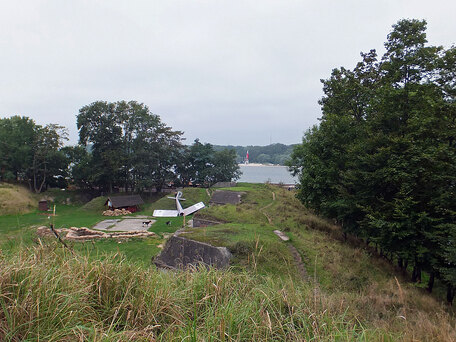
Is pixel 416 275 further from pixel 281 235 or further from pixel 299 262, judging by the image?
pixel 281 235

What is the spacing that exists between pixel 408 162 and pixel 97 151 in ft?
128

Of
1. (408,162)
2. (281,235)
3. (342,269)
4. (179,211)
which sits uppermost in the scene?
(408,162)

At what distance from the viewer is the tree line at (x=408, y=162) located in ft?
36.3

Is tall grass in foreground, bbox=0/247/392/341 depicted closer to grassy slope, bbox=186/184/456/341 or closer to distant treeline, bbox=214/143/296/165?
grassy slope, bbox=186/184/456/341

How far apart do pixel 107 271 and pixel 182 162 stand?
143 ft

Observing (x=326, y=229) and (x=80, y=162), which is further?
(x=80, y=162)

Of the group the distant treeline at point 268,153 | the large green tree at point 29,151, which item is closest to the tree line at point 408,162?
the large green tree at point 29,151

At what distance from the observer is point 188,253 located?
12.4 metres

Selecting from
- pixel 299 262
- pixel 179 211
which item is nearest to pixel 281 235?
pixel 299 262

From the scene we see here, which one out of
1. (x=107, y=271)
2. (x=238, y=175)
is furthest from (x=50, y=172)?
(x=107, y=271)

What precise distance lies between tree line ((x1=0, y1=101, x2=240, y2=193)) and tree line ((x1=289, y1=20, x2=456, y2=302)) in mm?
29054

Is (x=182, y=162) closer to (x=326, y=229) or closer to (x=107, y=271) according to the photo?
(x=326, y=229)

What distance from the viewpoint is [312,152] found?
63.7ft

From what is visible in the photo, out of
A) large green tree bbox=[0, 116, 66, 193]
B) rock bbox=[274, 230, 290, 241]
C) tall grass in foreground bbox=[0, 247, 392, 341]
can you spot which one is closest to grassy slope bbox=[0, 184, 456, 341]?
tall grass in foreground bbox=[0, 247, 392, 341]
